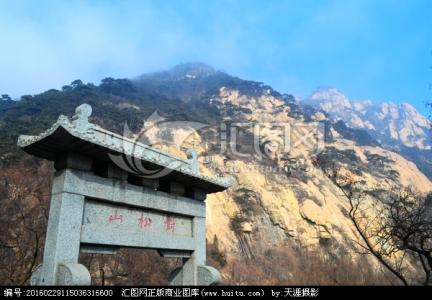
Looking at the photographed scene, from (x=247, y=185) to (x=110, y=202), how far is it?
29.2 m

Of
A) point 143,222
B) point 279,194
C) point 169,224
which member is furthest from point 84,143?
point 279,194

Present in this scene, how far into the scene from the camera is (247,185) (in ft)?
117

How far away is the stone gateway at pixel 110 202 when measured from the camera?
6.14 metres

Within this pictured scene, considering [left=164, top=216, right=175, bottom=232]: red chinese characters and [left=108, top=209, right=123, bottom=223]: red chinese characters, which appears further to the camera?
[left=164, top=216, right=175, bottom=232]: red chinese characters

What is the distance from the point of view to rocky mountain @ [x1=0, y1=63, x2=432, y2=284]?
19375mm

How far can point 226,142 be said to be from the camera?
4303cm

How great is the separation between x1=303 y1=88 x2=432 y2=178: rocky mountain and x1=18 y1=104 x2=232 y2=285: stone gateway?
9099 cm

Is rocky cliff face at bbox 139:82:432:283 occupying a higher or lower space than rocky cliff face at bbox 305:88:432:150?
lower

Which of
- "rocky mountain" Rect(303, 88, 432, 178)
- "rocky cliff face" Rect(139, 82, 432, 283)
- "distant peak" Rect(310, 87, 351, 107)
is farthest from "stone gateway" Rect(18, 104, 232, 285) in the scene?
"distant peak" Rect(310, 87, 351, 107)

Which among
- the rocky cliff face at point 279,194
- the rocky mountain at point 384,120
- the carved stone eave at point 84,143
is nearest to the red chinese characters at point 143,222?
the carved stone eave at point 84,143

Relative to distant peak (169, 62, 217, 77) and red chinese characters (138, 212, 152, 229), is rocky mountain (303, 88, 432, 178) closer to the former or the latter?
distant peak (169, 62, 217, 77)

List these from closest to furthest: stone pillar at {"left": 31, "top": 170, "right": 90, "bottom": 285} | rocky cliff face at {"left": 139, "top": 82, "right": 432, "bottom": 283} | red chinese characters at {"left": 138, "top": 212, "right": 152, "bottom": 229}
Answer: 1. stone pillar at {"left": 31, "top": 170, "right": 90, "bottom": 285}
2. red chinese characters at {"left": 138, "top": 212, "right": 152, "bottom": 229}
3. rocky cliff face at {"left": 139, "top": 82, "right": 432, "bottom": 283}

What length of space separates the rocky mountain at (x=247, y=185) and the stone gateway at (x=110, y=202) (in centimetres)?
393
